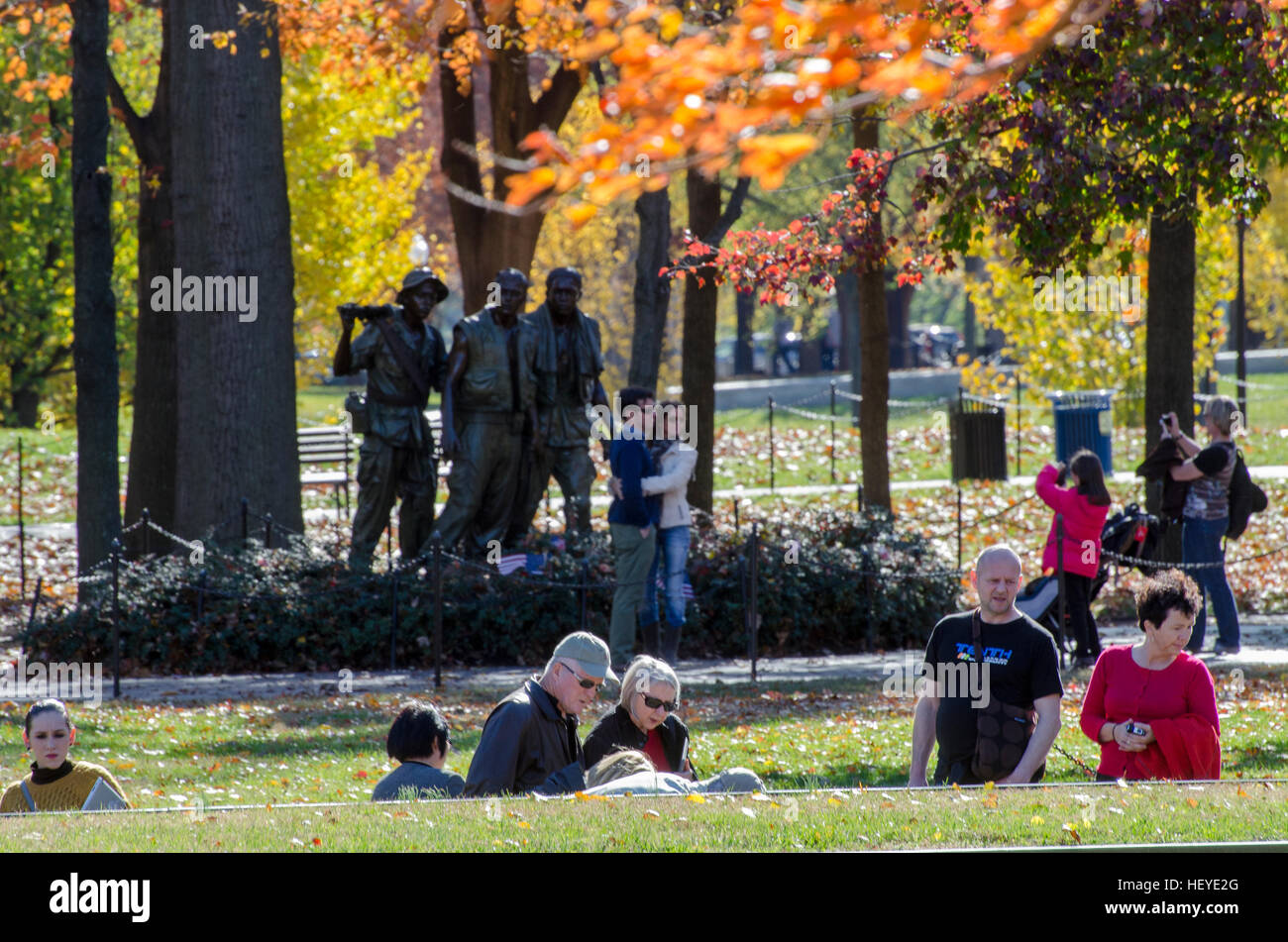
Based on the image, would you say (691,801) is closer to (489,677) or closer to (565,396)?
(489,677)

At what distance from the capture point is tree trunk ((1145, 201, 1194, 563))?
51.1ft

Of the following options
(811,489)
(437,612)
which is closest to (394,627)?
(437,612)

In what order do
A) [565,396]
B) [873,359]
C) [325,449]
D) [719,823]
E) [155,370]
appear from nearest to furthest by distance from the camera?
[719,823] < [565,396] < [873,359] < [155,370] < [325,449]

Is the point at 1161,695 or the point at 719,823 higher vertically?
the point at 1161,695

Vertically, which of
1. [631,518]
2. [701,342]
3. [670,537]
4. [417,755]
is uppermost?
[701,342]

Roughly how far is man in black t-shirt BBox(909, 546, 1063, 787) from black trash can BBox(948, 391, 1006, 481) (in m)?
16.5

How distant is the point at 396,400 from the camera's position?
15195 millimetres

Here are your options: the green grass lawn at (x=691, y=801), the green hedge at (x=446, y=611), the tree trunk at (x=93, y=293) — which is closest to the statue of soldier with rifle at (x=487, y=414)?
the green hedge at (x=446, y=611)

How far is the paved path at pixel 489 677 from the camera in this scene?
1239 centimetres

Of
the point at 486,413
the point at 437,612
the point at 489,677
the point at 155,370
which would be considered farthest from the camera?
the point at 155,370

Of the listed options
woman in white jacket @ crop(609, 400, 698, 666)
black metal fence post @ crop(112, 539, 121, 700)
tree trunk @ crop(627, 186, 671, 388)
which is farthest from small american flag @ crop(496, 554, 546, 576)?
black metal fence post @ crop(112, 539, 121, 700)

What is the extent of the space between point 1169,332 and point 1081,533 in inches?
153

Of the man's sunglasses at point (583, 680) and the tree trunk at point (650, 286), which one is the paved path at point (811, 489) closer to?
the tree trunk at point (650, 286)

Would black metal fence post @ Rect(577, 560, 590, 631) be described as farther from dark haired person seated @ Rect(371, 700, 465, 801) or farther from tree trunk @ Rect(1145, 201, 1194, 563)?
dark haired person seated @ Rect(371, 700, 465, 801)
